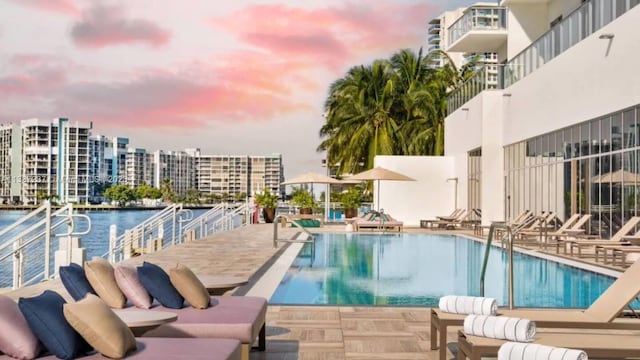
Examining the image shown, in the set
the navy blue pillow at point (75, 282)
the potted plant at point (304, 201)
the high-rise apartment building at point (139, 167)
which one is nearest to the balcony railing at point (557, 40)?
the potted plant at point (304, 201)

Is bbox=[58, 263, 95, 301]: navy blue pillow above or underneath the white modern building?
underneath

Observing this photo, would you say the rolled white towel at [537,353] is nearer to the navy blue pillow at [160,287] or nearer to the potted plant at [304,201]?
the navy blue pillow at [160,287]

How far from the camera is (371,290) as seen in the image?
32.7ft

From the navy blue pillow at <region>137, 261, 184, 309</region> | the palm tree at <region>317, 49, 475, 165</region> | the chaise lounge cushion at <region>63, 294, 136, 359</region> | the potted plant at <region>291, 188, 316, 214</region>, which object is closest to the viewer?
the chaise lounge cushion at <region>63, 294, 136, 359</region>

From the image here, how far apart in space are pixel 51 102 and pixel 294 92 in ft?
193

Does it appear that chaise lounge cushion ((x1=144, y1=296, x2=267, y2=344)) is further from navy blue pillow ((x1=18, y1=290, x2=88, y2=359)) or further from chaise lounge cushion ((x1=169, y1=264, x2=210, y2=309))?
navy blue pillow ((x1=18, y1=290, x2=88, y2=359))

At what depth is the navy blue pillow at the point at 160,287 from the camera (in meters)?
5.23

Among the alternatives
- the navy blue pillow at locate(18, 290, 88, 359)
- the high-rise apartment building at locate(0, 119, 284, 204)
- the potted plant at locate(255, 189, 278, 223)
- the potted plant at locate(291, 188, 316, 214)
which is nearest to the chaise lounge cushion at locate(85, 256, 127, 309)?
the navy blue pillow at locate(18, 290, 88, 359)

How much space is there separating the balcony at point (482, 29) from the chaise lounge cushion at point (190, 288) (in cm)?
2282

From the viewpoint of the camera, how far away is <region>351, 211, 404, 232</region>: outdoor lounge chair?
22453mm

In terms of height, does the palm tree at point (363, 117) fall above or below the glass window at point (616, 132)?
above

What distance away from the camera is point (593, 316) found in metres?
5.31

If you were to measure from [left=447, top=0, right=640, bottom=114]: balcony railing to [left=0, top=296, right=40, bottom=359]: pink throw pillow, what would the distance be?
12.8 meters

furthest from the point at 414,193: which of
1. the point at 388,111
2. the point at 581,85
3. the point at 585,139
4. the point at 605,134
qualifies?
the point at 605,134
